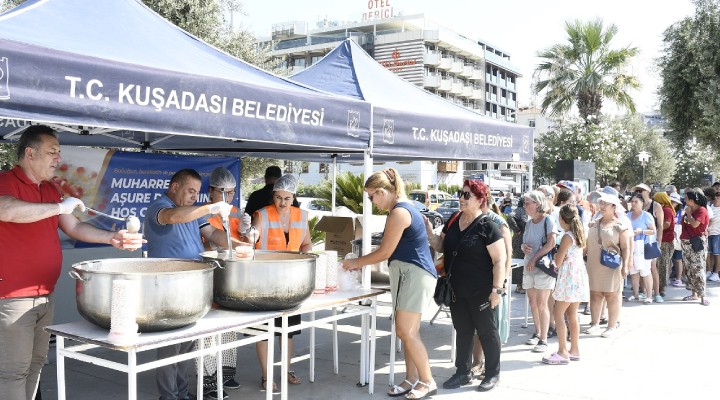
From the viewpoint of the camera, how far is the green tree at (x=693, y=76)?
43.9 ft

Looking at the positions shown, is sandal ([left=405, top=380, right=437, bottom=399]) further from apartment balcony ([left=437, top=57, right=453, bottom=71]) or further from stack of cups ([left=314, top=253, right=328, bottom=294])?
apartment balcony ([left=437, top=57, right=453, bottom=71])

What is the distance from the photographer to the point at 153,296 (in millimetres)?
2883

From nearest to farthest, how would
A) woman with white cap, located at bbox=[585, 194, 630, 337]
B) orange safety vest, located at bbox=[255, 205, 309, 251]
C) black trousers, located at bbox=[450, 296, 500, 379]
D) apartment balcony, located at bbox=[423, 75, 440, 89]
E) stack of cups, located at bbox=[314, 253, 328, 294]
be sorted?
1. stack of cups, located at bbox=[314, 253, 328, 294]
2. orange safety vest, located at bbox=[255, 205, 309, 251]
3. black trousers, located at bbox=[450, 296, 500, 379]
4. woman with white cap, located at bbox=[585, 194, 630, 337]
5. apartment balcony, located at bbox=[423, 75, 440, 89]

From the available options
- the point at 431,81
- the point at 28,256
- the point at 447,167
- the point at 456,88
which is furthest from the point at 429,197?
the point at 456,88

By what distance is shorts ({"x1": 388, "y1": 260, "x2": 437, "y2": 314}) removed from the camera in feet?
14.5

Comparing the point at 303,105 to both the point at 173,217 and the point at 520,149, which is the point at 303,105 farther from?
the point at 520,149

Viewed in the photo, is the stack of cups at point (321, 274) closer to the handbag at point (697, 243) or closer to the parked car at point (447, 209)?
the handbag at point (697, 243)

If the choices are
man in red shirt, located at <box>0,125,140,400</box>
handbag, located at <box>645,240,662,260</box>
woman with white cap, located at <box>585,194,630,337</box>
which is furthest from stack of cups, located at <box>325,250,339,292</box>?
handbag, located at <box>645,240,662,260</box>

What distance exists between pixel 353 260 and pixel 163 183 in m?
3.08

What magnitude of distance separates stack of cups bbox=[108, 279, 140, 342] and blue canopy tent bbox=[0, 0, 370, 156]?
34.2 inches

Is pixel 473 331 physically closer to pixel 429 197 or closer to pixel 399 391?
pixel 399 391

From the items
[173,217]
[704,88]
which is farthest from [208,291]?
[704,88]

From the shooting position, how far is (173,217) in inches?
143

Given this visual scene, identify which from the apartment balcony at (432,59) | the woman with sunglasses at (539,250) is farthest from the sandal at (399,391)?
the apartment balcony at (432,59)
